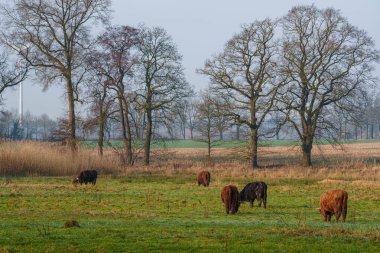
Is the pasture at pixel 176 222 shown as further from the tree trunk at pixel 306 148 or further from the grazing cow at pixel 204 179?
the tree trunk at pixel 306 148

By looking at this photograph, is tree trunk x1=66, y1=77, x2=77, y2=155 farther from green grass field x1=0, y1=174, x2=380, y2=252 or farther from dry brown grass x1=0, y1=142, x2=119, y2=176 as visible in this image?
green grass field x1=0, y1=174, x2=380, y2=252

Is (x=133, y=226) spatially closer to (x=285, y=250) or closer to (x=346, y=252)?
(x=285, y=250)

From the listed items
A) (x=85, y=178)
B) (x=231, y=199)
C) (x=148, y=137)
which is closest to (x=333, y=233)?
(x=231, y=199)

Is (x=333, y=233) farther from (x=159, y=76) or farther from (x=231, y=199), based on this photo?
(x=159, y=76)

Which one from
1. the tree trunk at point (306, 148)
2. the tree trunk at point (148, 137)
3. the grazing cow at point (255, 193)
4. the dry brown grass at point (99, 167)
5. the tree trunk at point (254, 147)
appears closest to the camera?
the grazing cow at point (255, 193)

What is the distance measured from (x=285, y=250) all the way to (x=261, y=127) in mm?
43044

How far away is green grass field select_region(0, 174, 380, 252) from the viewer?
536 inches

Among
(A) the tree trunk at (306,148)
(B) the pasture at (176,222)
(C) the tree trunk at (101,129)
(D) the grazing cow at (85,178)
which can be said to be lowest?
(B) the pasture at (176,222)

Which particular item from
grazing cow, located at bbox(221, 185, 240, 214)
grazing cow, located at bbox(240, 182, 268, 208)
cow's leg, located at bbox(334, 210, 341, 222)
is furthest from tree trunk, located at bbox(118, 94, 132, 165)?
cow's leg, located at bbox(334, 210, 341, 222)

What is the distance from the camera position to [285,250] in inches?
521

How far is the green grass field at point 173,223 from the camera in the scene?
44.7 ft

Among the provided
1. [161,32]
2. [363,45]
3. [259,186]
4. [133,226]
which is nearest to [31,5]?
[161,32]

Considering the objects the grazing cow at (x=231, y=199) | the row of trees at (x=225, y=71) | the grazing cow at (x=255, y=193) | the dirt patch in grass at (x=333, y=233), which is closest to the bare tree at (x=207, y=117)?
the row of trees at (x=225, y=71)

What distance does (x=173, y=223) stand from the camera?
17625 mm
